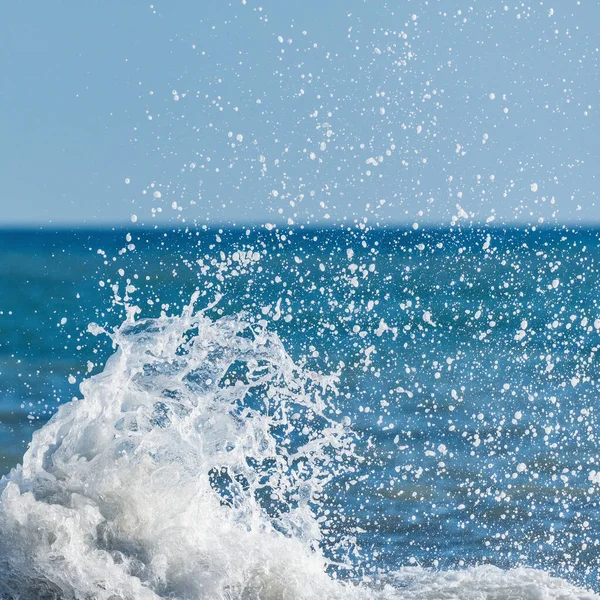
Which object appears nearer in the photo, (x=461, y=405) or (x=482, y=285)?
(x=461, y=405)

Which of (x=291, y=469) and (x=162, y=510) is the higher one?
(x=162, y=510)

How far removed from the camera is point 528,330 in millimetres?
19922

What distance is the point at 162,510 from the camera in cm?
592

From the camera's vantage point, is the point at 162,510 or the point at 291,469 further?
the point at 291,469

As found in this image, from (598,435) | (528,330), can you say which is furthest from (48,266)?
(598,435)

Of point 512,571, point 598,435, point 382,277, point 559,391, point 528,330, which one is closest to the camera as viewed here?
point 512,571

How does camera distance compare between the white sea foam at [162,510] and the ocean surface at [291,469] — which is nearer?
the white sea foam at [162,510]

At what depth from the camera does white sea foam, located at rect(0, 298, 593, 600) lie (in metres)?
5.53

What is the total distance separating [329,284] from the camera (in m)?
33.7

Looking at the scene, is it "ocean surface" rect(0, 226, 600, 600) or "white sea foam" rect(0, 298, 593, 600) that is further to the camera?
"ocean surface" rect(0, 226, 600, 600)

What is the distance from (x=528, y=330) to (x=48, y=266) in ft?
78.4

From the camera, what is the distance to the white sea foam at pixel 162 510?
18.1 ft

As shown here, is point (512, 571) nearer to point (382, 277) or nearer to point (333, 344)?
point (333, 344)

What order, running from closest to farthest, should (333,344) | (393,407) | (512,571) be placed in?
1. (512,571)
2. (393,407)
3. (333,344)
